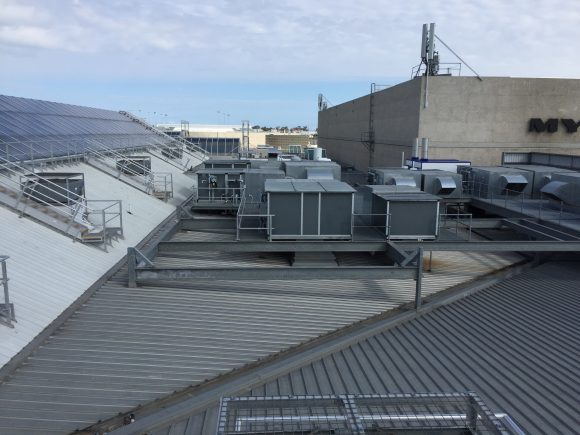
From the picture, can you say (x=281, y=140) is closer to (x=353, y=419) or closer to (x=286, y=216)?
(x=286, y=216)

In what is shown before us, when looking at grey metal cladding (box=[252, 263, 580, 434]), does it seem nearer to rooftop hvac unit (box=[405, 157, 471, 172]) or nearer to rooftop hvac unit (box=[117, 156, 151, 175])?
rooftop hvac unit (box=[405, 157, 471, 172])

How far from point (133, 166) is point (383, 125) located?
20836 millimetres

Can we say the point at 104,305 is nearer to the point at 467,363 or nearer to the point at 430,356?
the point at 430,356

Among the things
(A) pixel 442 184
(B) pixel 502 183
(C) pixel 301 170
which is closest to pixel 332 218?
(C) pixel 301 170

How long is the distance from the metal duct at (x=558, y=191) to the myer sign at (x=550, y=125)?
14.4m

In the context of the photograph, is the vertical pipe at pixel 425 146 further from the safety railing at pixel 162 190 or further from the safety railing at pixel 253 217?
the safety railing at pixel 162 190

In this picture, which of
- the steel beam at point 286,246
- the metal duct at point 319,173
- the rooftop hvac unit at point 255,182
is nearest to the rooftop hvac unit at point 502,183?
the metal duct at point 319,173

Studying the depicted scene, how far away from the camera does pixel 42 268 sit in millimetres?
10289

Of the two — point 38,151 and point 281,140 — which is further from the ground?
point 281,140

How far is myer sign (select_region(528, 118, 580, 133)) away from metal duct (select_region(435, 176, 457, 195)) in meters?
13.8

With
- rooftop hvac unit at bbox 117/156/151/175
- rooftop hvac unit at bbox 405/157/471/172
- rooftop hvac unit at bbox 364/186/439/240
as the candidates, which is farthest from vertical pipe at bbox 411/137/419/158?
rooftop hvac unit at bbox 364/186/439/240

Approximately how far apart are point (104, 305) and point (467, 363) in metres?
7.37

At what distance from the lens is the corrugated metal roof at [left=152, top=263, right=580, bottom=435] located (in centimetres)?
718

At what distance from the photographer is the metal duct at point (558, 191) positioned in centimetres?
1734
